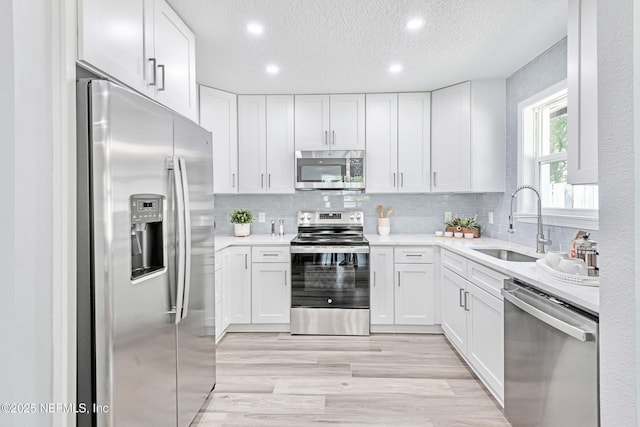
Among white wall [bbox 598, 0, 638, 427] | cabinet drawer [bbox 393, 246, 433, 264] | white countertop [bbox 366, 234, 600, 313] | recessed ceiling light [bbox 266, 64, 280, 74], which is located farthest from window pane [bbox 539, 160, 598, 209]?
recessed ceiling light [bbox 266, 64, 280, 74]

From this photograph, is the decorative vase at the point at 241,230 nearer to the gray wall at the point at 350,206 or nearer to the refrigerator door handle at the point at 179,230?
the gray wall at the point at 350,206

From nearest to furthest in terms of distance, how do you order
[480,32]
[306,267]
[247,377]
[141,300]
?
[141,300] → [480,32] → [247,377] → [306,267]

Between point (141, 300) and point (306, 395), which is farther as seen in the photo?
point (306, 395)

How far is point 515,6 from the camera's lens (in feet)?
6.56

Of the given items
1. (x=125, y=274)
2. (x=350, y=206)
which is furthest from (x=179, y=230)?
(x=350, y=206)

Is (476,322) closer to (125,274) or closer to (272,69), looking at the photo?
(125,274)

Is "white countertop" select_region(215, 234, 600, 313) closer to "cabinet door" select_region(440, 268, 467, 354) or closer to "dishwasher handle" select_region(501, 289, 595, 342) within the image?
"dishwasher handle" select_region(501, 289, 595, 342)

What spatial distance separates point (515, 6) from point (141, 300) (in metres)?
2.50

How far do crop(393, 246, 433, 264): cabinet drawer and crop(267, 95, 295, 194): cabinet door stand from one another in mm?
1270

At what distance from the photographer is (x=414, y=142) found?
361 centimetres
